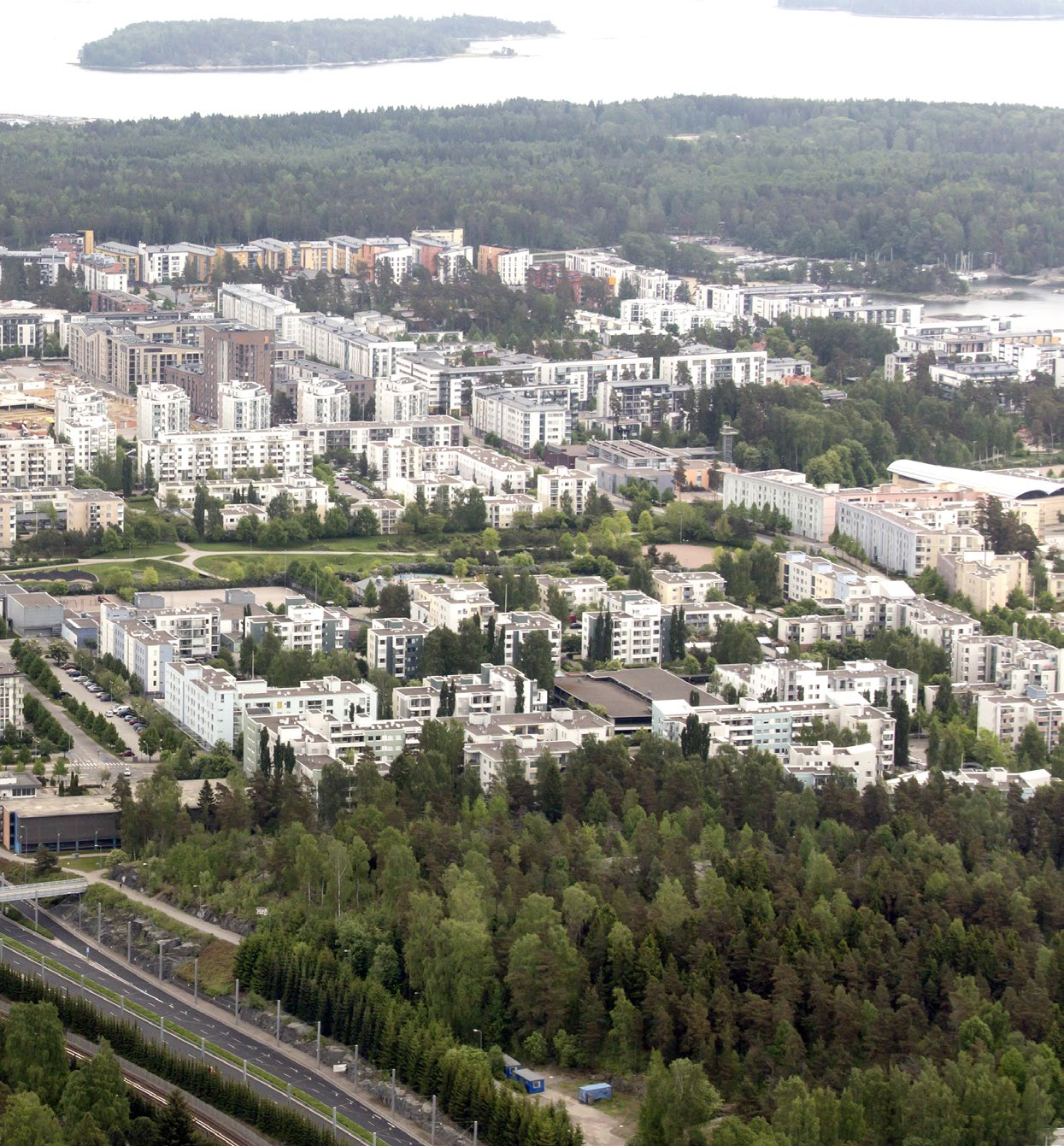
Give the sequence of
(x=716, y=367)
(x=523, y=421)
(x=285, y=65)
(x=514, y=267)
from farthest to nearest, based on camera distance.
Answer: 1. (x=285, y=65)
2. (x=514, y=267)
3. (x=716, y=367)
4. (x=523, y=421)

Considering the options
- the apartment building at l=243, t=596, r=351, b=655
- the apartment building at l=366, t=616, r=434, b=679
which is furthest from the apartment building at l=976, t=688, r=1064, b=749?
the apartment building at l=243, t=596, r=351, b=655

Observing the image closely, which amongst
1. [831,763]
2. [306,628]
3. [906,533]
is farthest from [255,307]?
[831,763]

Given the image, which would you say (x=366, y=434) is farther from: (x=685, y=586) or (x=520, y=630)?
(x=520, y=630)

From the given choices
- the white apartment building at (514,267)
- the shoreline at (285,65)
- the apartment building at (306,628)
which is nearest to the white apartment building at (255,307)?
the white apartment building at (514,267)

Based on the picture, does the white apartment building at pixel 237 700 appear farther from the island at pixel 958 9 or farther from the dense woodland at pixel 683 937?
the island at pixel 958 9

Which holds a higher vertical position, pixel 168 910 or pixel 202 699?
pixel 202 699

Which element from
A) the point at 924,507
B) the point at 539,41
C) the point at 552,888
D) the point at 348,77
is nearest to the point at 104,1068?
the point at 552,888
